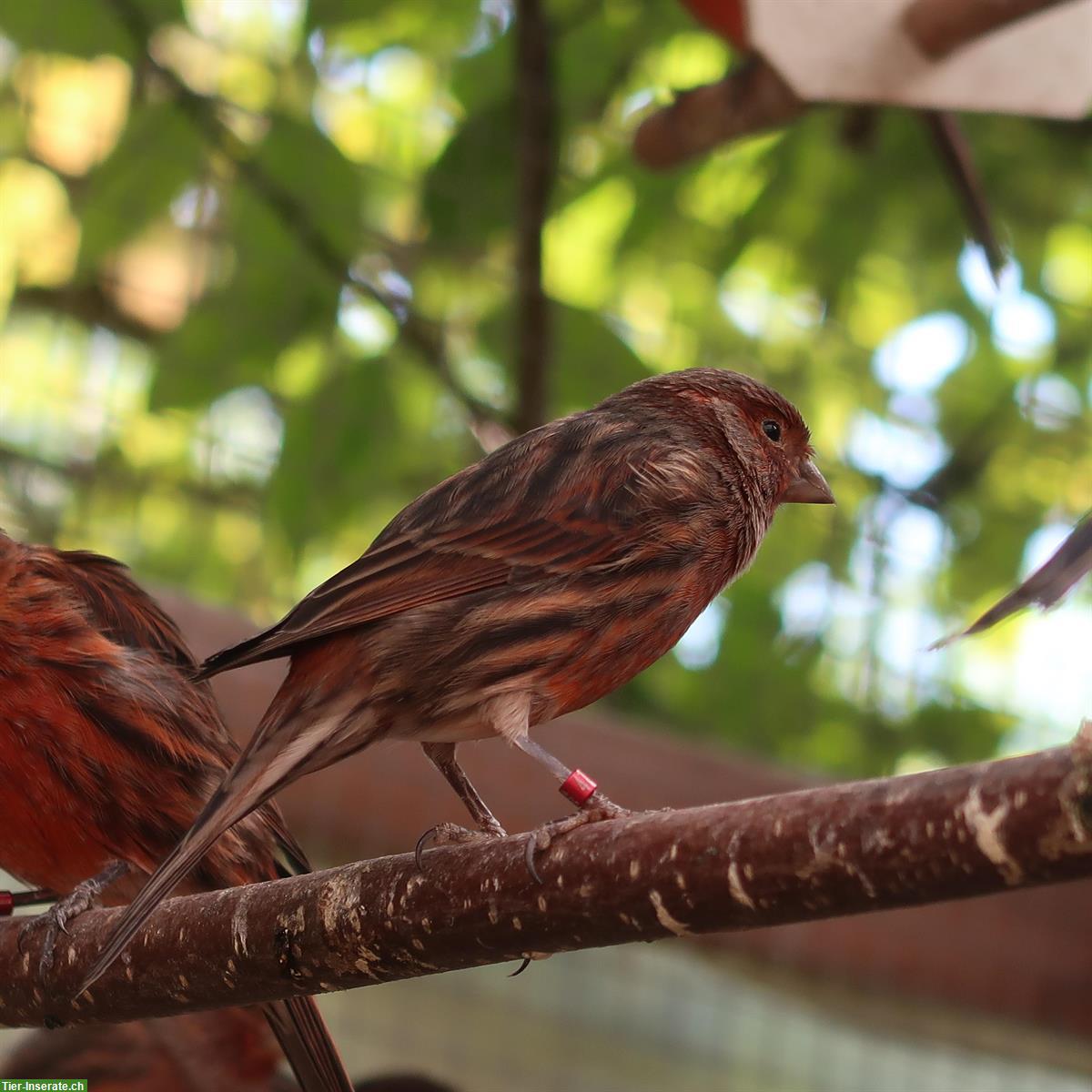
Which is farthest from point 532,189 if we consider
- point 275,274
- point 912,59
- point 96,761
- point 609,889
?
point 609,889

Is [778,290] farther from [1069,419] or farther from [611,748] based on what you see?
[611,748]

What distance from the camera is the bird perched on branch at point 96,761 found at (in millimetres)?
2611

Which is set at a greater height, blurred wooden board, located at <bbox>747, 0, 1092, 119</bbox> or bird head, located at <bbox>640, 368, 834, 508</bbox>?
blurred wooden board, located at <bbox>747, 0, 1092, 119</bbox>

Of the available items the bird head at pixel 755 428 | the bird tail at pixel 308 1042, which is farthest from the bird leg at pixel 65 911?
the bird head at pixel 755 428

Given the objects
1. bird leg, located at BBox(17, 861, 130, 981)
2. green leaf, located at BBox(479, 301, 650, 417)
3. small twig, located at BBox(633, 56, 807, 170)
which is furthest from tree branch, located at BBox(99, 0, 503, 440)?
bird leg, located at BBox(17, 861, 130, 981)

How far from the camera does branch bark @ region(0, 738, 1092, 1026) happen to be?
1.22 metres

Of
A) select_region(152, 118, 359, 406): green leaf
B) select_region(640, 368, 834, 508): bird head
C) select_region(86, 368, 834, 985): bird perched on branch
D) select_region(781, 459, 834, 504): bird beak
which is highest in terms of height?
select_region(152, 118, 359, 406): green leaf

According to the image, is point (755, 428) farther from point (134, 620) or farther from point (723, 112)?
point (134, 620)

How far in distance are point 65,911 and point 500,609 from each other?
2.74 ft

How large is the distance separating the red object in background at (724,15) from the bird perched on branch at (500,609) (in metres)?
0.63

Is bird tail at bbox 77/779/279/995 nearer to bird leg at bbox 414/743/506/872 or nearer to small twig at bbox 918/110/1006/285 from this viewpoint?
bird leg at bbox 414/743/506/872

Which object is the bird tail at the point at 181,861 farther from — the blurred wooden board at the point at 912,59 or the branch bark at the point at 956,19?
the branch bark at the point at 956,19

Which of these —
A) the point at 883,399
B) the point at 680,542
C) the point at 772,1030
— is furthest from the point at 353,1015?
the point at 680,542

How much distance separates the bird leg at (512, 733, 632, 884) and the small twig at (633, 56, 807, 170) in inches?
48.8
